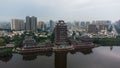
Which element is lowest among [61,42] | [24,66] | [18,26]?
[24,66]

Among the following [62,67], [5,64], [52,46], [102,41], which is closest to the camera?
[62,67]

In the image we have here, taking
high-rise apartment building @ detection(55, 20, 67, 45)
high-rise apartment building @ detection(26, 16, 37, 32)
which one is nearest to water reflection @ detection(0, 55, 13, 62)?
high-rise apartment building @ detection(55, 20, 67, 45)

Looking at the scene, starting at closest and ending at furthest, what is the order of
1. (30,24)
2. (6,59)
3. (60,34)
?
(6,59)
(60,34)
(30,24)

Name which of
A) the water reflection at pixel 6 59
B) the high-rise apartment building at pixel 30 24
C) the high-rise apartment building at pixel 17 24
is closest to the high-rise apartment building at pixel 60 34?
the water reflection at pixel 6 59

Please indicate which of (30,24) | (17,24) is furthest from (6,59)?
(17,24)

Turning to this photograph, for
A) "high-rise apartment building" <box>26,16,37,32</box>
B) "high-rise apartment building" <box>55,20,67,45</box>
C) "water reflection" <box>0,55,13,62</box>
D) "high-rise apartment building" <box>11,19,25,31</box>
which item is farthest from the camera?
"high-rise apartment building" <box>11,19,25,31</box>

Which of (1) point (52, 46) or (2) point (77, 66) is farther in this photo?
(1) point (52, 46)

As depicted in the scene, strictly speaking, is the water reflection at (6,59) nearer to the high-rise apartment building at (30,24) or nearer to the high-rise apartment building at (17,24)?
the high-rise apartment building at (30,24)

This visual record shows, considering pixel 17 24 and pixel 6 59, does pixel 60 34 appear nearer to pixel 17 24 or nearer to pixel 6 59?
pixel 6 59

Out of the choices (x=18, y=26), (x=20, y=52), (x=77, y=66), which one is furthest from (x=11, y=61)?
(x=18, y=26)

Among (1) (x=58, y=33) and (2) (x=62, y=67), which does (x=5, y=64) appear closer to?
(2) (x=62, y=67)

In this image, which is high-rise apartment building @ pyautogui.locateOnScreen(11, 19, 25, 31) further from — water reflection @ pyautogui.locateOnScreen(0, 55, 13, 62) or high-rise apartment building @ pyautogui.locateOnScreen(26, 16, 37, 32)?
water reflection @ pyautogui.locateOnScreen(0, 55, 13, 62)
